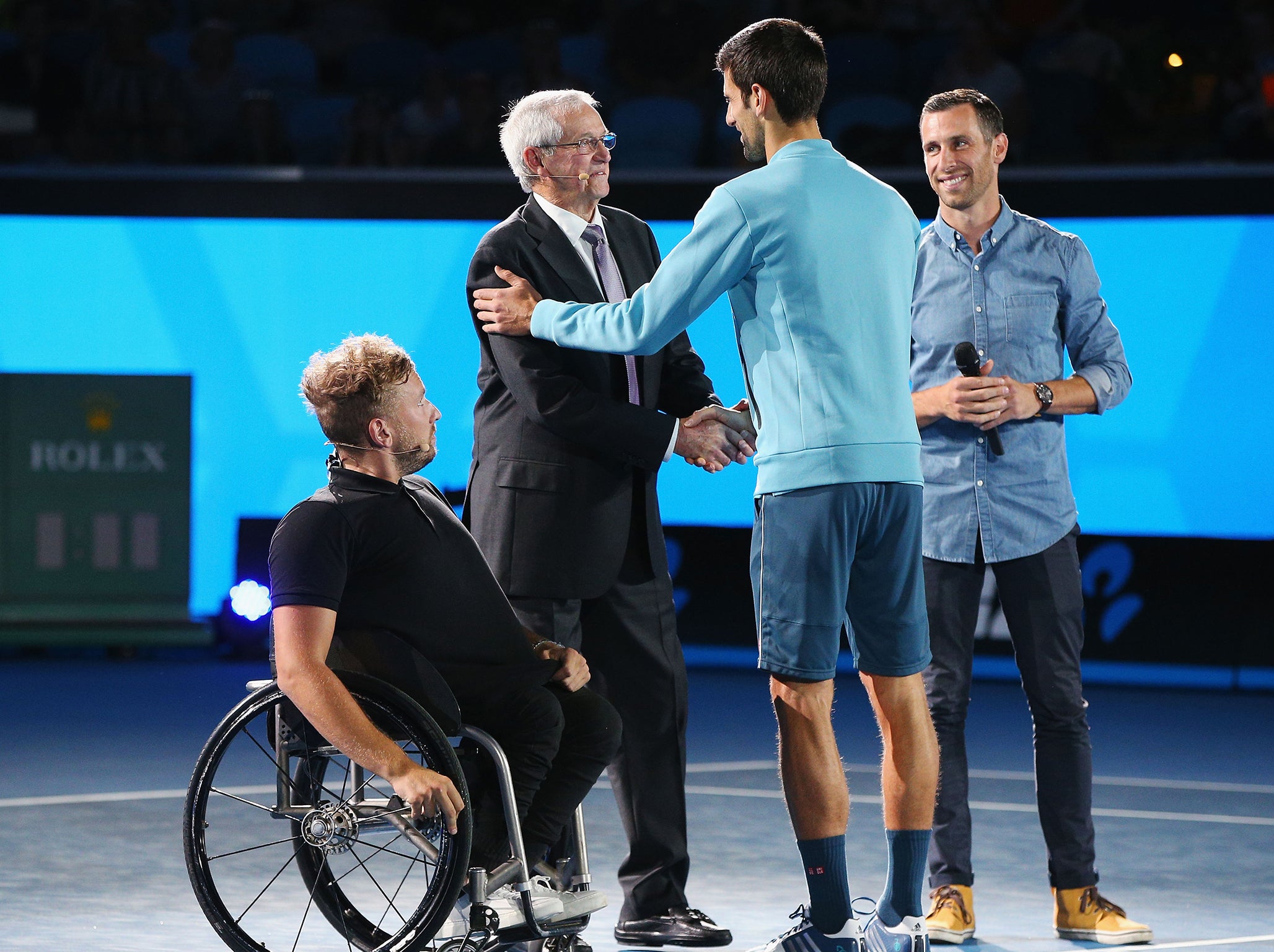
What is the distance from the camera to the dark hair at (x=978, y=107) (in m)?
3.76

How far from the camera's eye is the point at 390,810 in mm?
2883

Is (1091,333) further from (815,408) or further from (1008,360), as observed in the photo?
(815,408)

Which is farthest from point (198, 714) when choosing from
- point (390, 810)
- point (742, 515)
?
point (390, 810)

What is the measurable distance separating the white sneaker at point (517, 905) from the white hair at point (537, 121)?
4.59 ft

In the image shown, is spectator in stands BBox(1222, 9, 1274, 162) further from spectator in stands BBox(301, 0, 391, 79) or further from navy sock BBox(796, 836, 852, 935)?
navy sock BBox(796, 836, 852, 935)

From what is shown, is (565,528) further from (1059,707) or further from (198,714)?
(198,714)

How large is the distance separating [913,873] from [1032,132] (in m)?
6.06

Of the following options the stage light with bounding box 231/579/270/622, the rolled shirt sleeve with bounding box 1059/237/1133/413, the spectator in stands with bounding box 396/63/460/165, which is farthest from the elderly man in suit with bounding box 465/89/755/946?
the spectator in stands with bounding box 396/63/460/165

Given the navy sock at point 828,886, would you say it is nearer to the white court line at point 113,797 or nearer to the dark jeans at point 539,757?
the dark jeans at point 539,757

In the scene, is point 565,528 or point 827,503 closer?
point 827,503

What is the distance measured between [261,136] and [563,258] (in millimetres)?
6009

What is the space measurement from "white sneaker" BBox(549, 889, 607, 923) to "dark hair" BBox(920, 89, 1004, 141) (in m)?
1.79

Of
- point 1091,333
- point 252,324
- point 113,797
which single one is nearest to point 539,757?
point 1091,333

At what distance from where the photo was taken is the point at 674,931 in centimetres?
357
